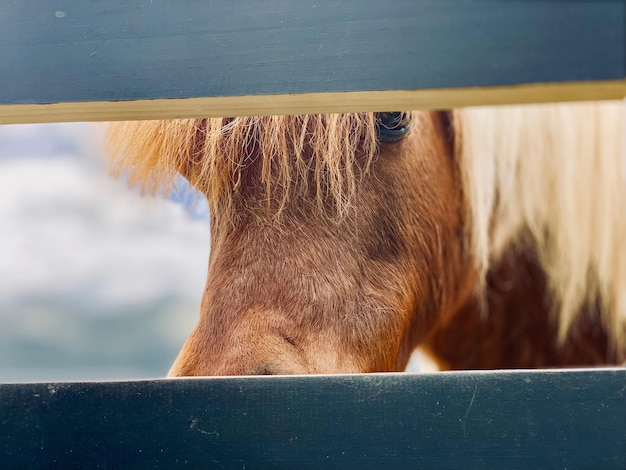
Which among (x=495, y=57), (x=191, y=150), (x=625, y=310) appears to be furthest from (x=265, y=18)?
(x=625, y=310)

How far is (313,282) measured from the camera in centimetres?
88

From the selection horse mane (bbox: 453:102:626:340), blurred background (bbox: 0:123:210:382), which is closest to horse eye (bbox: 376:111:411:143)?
horse mane (bbox: 453:102:626:340)

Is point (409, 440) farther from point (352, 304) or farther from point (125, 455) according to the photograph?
point (352, 304)

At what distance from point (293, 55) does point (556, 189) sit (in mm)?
1235

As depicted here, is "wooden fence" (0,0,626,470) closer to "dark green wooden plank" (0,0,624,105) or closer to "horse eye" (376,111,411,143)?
"dark green wooden plank" (0,0,624,105)

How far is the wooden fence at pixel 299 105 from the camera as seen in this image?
475 millimetres

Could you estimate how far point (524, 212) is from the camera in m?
1.60

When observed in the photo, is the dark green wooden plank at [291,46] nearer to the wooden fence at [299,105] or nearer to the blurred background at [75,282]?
the wooden fence at [299,105]

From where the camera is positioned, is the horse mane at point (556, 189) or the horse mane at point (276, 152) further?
the horse mane at point (556, 189)

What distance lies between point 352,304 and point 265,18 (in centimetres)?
51

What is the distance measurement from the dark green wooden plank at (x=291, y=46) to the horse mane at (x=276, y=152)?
0.36 m

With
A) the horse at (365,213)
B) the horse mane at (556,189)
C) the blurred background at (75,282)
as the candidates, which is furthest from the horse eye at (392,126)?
the blurred background at (75,282)

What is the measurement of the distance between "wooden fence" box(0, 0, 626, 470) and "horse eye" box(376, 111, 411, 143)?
457mm

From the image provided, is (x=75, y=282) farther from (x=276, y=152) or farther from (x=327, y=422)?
(x=327, y=422)
